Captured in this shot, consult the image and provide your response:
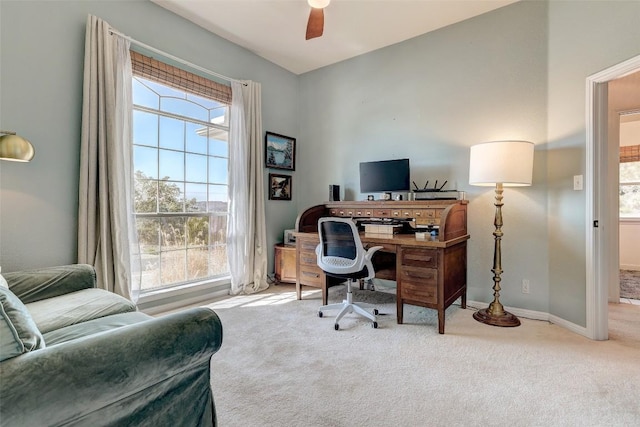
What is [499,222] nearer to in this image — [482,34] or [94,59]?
[482,34]

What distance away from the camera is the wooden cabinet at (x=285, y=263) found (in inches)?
149

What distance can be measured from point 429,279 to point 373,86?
247 centimetres

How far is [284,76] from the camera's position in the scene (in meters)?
4.23

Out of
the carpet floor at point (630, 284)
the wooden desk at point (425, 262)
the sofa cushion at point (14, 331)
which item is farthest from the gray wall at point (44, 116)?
the carpet floor at point (630, 284)

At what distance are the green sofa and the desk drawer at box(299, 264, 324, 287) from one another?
6.39 feet

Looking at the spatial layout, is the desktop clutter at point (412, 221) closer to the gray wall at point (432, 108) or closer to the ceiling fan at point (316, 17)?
the gray wall at point (432, 108)

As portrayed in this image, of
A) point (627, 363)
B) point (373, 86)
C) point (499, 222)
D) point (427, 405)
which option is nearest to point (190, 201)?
point (373, 86)

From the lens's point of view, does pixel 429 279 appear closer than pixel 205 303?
Yes

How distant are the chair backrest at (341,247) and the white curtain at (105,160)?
5.54 ft

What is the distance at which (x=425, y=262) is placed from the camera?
8.14 ft

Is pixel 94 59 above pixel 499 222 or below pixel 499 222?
above

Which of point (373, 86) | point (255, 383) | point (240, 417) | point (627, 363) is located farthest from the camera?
point (373, 86)

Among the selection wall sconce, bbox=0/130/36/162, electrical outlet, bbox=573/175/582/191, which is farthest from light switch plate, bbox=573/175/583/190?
wall sconce, bbox=0/130/36/162

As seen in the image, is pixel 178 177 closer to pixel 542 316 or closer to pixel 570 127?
pixel 570 127
